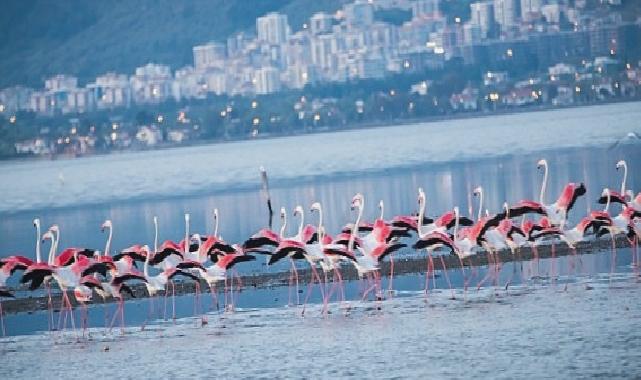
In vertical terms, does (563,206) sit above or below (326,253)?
above

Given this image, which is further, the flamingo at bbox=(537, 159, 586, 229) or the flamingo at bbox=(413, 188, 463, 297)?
the flamingo at bbox=(537, 159, 586, 229)

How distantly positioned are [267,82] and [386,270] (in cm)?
16889

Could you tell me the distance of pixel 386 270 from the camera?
83.1ft

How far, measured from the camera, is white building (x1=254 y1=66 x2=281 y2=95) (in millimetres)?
191500

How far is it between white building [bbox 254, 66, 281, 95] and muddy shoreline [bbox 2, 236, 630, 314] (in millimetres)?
162717

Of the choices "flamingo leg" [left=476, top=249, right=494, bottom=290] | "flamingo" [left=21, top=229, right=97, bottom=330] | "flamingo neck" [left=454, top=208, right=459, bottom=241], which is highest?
"flamingo neck" [left=454, top=208, right=459, bottom=241]

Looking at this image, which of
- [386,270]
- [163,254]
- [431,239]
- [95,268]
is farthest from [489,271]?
[95,268]

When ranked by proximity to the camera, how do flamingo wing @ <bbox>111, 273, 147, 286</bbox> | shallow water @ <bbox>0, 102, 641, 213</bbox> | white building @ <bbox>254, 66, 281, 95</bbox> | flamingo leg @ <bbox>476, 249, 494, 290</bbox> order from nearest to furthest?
flamingo wing @ <bbox>111, 273, 147, 286</bbox>, flamingo leg @ <bbox>476, 249, 494, 290</bbox>, shallow water @ <bbox>0, 102, 641, 213</bbox>, white building @ <bbox>254, 66, 281, 95</bbox>

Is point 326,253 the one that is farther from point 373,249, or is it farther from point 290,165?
point 290,165

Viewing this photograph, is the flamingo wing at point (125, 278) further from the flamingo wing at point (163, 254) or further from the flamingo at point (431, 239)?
the flamingo at point (431, 239)

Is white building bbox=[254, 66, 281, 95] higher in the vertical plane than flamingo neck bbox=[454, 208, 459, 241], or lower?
higher

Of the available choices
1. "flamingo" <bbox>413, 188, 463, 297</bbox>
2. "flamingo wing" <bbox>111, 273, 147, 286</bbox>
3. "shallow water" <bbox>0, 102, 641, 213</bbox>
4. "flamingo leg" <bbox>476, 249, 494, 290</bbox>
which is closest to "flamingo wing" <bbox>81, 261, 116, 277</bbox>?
"flamingo wing" <bbox>111, 273, 147, 286</bbox>

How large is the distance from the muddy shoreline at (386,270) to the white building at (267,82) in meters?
163

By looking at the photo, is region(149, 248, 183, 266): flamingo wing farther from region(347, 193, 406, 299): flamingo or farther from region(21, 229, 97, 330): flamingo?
region(347, 193, 406, 299): flamingo
